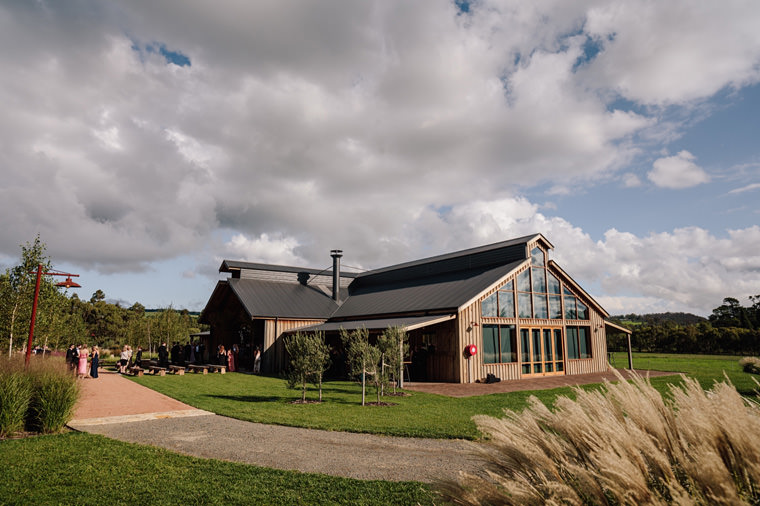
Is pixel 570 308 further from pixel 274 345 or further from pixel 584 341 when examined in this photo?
pixel 274 345

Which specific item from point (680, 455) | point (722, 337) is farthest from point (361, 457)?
point (722, 337)

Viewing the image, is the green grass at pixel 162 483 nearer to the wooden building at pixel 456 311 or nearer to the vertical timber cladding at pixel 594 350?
the wooden building at pixel 456 311

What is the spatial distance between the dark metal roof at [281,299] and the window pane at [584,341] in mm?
14134

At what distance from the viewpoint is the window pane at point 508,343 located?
20194 millimetres

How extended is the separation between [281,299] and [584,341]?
1736cm

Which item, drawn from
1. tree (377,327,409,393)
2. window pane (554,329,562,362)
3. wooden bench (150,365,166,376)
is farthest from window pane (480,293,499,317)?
wooden bench (150,365,166,376)

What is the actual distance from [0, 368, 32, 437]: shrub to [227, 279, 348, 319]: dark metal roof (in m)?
14.6

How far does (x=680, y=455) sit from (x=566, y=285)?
2388cm

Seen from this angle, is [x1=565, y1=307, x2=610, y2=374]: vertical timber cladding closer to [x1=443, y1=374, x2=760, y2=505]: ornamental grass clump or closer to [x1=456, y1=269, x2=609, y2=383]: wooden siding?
[x1=456, y1=269, x2=609, y2=383]: wooden siding

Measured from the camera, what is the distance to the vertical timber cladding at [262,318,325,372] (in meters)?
24.0

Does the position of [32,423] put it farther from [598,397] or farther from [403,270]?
[403,270]

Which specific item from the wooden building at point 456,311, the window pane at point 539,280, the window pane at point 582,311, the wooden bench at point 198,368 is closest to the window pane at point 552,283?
the wooden building at point 456,311

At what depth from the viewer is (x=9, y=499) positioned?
5.30 metres

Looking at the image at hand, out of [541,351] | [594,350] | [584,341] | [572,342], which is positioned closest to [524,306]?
[541,351]
